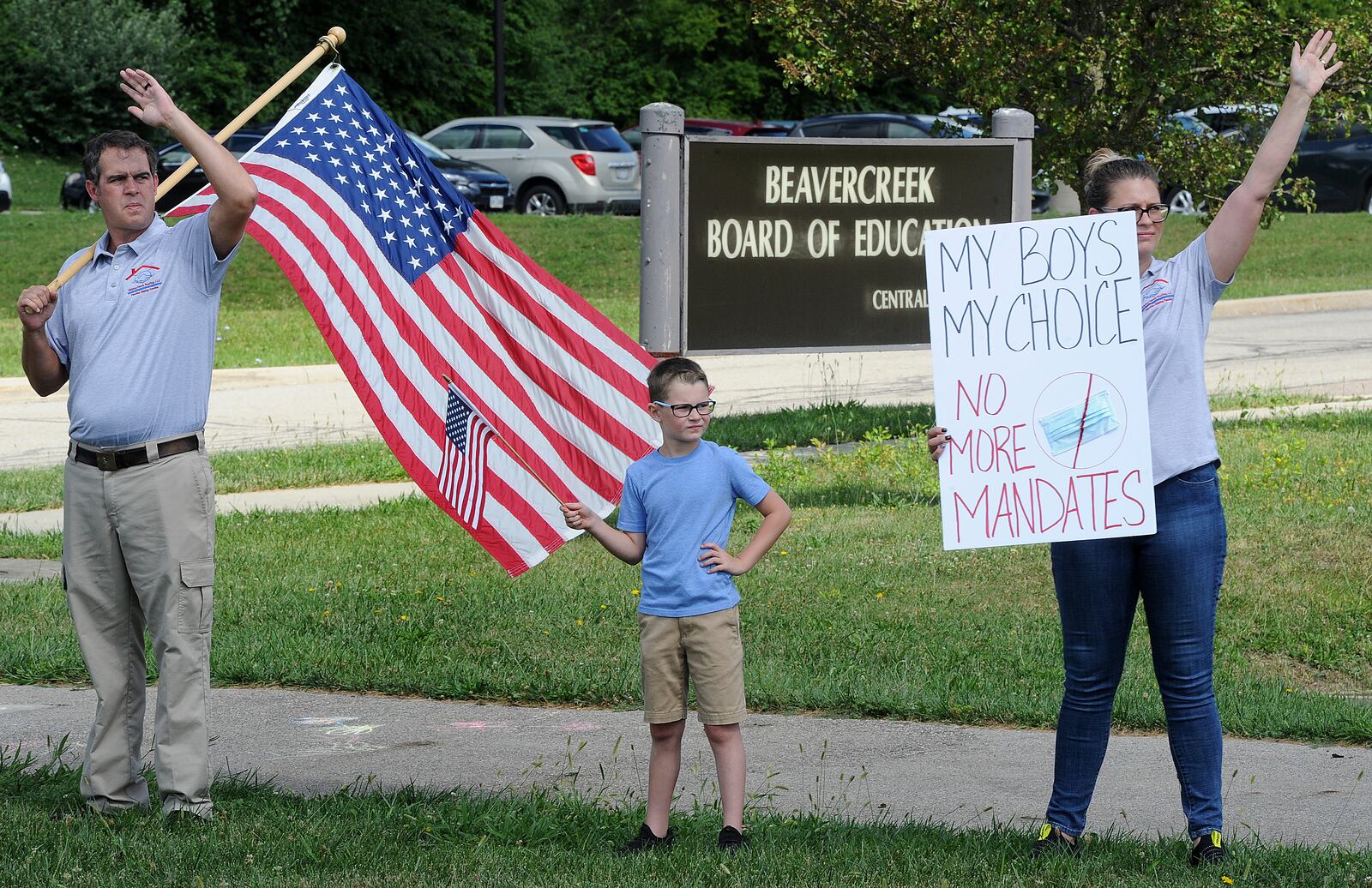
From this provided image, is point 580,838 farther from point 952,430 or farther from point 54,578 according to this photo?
point 54,578

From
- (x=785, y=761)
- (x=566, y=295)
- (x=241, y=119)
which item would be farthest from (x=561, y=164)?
(x=785, y=761)

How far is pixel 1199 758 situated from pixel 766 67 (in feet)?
138

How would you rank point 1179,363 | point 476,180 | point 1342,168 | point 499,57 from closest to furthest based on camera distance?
point 1179,363 < point 476,180 < point 1342,168 < point 499,57

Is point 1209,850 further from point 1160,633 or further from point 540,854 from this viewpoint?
point 540,854

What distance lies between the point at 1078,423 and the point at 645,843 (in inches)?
62.2

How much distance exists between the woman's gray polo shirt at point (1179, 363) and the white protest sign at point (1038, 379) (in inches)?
2.3

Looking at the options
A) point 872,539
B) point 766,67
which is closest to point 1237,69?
point 872,539

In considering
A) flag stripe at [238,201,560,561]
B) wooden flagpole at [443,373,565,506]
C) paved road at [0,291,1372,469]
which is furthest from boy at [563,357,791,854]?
paved road at [0,291,1372,469]

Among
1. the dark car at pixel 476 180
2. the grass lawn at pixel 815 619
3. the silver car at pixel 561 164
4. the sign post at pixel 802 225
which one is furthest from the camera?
the silver car at pixel 561 164

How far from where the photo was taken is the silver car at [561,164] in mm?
26312

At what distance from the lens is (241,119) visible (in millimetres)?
5348

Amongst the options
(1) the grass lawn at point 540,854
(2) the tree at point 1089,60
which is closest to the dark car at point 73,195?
(2) the tree at point 1089,60

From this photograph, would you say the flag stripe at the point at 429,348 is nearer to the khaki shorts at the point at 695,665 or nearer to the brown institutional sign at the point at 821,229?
the khaki shorts at the point at 695,665

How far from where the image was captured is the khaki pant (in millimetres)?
4762
